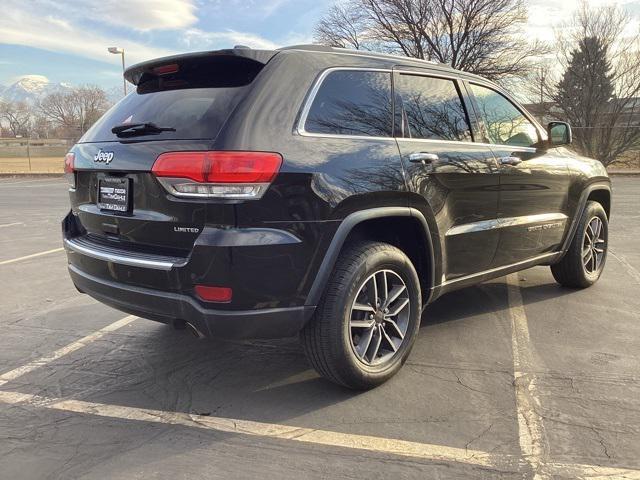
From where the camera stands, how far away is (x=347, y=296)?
3.08 m

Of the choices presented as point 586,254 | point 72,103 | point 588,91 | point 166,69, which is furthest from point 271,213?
point 72,103

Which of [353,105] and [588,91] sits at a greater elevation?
[588,91]

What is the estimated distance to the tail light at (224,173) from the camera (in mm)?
2699

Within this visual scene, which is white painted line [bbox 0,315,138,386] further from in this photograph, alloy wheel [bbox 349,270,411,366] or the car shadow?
alloy wheel [bbox 349,270,411,366]

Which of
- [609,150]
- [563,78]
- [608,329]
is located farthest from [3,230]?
[563,78]

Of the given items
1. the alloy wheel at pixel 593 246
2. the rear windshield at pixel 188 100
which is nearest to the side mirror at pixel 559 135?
the alloy wheel at pixel 593 246

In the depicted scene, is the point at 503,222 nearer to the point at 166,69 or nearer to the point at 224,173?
the point at 224,173

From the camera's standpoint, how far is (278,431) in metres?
2.92

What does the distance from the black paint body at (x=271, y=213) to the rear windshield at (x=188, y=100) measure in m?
0.06

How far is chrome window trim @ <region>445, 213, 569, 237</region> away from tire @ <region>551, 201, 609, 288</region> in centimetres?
44

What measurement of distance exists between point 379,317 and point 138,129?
68.6 inches

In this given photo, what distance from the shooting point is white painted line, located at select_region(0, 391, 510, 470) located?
2.66 m

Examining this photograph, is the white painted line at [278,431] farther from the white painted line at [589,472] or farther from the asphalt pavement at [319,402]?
the white painted line at [589,472]

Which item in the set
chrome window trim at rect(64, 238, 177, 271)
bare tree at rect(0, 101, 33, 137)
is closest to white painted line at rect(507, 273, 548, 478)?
chrome window trim at rect(64, 238, 177, 271)
